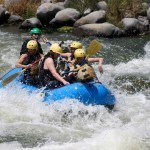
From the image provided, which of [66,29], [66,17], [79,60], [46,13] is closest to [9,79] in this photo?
[79,60]

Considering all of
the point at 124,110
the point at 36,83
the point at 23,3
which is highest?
the point at 36,83

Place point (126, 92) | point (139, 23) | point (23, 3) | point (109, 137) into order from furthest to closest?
point (23, 3)
point (139, 23)
point (126, 92)
point (109, 137)

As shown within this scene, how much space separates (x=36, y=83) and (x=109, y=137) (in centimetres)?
204

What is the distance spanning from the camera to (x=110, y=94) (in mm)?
6980

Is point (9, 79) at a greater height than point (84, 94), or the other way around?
point (84, 94)

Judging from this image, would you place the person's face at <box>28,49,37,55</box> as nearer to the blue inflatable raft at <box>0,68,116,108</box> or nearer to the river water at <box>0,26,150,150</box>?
the river water at <box>0,26,150,150</box>

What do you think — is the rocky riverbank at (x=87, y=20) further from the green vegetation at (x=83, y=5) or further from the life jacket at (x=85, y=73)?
the life jacket at (x=85, y=73)

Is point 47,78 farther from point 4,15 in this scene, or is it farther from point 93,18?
point 4,15

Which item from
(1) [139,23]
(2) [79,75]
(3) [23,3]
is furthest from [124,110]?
(3) [23,3]

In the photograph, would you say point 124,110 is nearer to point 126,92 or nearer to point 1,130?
point 126,92

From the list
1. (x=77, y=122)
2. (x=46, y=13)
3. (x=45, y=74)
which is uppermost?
(x=45, y=74)

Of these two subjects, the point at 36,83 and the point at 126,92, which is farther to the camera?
the point at 126,92

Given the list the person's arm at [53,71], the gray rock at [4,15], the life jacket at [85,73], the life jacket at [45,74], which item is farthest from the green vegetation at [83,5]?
the life jacket at [85,73]

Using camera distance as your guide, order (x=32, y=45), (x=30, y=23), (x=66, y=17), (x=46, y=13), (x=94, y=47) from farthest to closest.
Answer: (x=46, y=13), (x=30, y=23), (x=66, y=17), (x=94, y=47), (x=32, y=45)
